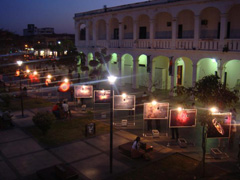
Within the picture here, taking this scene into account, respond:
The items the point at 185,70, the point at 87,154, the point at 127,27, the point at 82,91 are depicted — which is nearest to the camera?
the point at 87,154

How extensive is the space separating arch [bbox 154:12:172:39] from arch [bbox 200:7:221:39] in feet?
13.1

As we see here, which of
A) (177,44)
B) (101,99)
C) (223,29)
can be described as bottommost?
(101,99)

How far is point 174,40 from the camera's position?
25.4 m

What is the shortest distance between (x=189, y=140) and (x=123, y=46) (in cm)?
1874

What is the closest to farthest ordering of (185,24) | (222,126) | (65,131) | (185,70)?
(222,126) → (65,131) → (185,24) → (185,70)

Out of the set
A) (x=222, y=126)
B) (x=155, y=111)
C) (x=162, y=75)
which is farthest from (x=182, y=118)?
(x=162, y=75)

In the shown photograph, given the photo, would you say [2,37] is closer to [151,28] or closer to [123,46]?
[123,46]

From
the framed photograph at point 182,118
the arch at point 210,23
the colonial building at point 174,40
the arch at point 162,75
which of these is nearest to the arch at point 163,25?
the colonial building at point 174,40

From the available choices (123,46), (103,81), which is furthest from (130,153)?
(103,81)

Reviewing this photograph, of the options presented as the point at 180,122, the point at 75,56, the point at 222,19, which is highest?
the point at 222,19

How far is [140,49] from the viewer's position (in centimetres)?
2906

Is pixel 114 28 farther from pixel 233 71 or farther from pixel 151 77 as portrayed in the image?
pixel 233 71

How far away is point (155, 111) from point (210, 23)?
13285 millimetres

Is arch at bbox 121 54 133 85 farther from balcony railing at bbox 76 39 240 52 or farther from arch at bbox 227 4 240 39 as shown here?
arch at bbox 227 4 240 39
